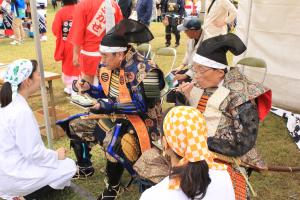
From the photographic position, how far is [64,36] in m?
5.27

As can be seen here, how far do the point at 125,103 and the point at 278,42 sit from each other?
3.07 metres

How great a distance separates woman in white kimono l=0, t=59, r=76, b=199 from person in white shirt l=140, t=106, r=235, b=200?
129 centimetres

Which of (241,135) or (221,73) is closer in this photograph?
(241,135)

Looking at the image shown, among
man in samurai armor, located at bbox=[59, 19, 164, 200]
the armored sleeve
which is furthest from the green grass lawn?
the armored sleeve

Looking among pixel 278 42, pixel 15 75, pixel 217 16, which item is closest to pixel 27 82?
pixel 15 75

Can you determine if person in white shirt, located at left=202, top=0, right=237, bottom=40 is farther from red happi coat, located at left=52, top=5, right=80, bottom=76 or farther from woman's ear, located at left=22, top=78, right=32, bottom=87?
woman's ear, located at left=22, top=78, right=32, bottom=87

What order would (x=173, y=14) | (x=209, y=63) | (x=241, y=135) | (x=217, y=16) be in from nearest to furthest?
(x=241, y=135) < (x=209, y=63) < (x=217, y=16) < (x=173, y=14)

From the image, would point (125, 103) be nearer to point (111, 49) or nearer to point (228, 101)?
point (111, 49)

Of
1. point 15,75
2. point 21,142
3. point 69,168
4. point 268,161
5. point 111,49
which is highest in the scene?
point 111,49

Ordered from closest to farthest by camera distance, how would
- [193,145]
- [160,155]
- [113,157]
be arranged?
1. [193,145]
2. [160,155]
3. [113,157]

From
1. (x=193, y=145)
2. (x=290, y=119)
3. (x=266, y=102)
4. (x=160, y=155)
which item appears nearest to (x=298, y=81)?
(x=290, y=119)

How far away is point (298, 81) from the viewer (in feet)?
16.1

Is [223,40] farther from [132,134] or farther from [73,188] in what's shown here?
[73,188]

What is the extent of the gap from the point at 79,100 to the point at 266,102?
144 cm
